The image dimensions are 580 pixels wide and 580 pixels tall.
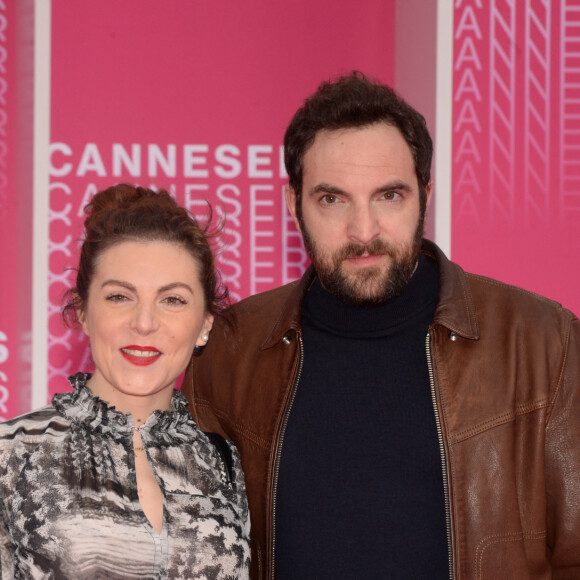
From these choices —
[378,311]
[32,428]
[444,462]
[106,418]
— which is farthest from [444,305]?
[32,428]

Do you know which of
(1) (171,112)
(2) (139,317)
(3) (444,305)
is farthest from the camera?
(1) (171,112)

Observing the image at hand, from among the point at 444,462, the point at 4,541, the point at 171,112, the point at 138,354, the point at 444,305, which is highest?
the point at 171,112

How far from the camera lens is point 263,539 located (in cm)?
230

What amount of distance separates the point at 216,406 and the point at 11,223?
147 centimetres

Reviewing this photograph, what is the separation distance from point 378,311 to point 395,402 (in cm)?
25

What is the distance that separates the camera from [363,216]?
2250 millimetres

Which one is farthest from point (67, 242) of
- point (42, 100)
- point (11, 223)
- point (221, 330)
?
point (221, 330)

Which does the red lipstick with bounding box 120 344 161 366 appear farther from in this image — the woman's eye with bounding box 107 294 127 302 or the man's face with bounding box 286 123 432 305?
the man's face with bounding box 286 123 432 305

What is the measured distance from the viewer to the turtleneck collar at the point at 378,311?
232 cm

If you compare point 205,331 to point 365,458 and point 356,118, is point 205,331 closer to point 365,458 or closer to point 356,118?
point 365,458

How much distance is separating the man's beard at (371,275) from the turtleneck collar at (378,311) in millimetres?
43

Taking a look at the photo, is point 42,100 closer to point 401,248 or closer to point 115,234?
point 115,234

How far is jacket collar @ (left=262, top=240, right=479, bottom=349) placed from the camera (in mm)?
2271

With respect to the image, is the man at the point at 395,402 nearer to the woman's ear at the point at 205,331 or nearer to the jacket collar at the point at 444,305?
the jacket collar at the point at 444,305
